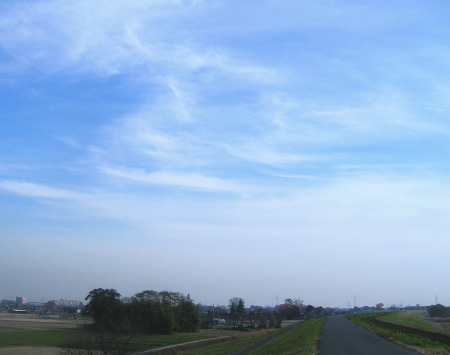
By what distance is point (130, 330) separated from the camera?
36375mm

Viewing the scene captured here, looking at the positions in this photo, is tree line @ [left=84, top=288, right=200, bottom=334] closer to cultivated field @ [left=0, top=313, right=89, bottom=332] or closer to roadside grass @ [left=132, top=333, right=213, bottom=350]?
cultivated field @ [left=0, top=313, right=89, bottom=332]

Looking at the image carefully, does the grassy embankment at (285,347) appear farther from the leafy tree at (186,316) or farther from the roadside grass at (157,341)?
the leafy tree at (186,316)

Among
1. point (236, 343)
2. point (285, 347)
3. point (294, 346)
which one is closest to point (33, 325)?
point (236, 343)

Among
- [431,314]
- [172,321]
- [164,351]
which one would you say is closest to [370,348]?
[164,351]

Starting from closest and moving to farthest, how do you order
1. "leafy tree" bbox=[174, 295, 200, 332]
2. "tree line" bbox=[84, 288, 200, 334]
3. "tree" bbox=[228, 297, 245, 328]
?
"tree line" bbox=[84, 288, 200, 334] < "leafy tree" bbox=[174, 295, 200, 332] < "tree" bbox=[228, 297, 245, 328]

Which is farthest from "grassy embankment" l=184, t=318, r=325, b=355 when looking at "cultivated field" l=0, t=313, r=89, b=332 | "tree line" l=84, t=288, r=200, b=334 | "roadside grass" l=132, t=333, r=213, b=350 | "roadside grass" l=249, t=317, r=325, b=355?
"cultivated field" l=0, t=313, r=89, b=332

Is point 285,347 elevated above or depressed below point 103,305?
below

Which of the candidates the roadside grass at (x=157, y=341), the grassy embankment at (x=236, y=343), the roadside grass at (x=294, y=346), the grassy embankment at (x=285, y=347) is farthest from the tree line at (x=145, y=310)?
the roadside grass at (x=294, y=346)

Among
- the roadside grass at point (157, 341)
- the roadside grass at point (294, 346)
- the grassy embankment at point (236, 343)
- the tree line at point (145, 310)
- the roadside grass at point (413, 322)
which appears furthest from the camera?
the tree line at point (145, 310)

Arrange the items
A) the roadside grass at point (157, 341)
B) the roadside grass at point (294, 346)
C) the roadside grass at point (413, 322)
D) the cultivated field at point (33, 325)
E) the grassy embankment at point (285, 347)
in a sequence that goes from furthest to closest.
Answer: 1. the cultivated field at point (33, 325)
2. the roadside grass at point (157, 341)
3. the roadside grass at point (413, 322)
4. the grassy embankment at point (285, 347)
5. the roadside grass at point (294, 346)

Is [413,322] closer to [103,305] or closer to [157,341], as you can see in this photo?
[157,341]

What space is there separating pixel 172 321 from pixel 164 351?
45857 mm

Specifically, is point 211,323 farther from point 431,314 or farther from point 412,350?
point 412,350

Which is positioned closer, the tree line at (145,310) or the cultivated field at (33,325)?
the cultivated field at (33,325)
